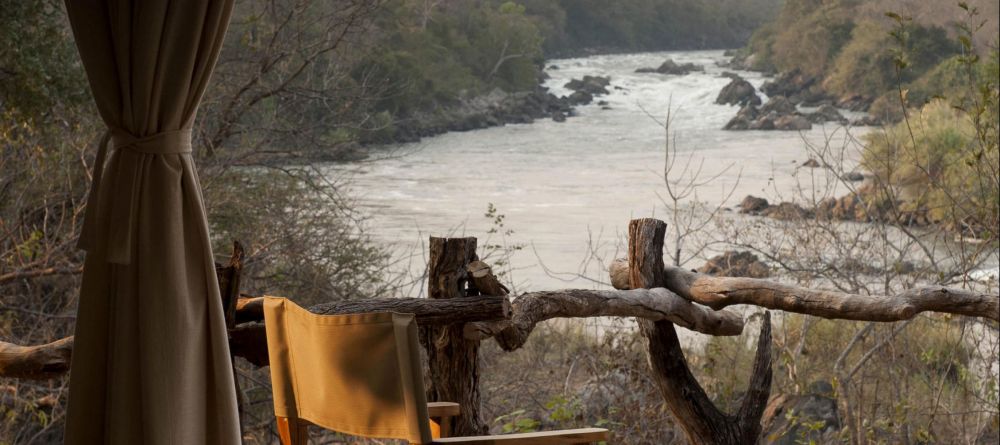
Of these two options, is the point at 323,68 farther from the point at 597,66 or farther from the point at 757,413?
the point at 597,66

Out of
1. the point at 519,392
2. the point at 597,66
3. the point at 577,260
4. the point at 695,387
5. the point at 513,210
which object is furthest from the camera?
the point at 597,66

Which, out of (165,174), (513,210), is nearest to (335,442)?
(165,174)

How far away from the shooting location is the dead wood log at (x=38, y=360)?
6.11ft

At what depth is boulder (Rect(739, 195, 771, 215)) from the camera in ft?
23.0

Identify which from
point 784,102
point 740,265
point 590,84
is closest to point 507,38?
point 590,84

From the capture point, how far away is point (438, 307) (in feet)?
6.07

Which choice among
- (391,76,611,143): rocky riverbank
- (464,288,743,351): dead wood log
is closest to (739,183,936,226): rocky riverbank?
(464,288,743,351): dead wood log

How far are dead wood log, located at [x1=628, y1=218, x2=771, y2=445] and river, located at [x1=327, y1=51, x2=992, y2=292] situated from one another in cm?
616

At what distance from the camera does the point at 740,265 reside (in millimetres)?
5422

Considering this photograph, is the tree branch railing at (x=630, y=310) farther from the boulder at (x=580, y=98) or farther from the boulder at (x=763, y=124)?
the boulder at (x=763, y=124)

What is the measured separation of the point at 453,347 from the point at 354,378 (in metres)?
0.34

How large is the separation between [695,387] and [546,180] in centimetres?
876

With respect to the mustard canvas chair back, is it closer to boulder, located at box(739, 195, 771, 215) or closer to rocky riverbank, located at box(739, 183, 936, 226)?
rocky riverbank, located at box(739, 183, 936, 226)

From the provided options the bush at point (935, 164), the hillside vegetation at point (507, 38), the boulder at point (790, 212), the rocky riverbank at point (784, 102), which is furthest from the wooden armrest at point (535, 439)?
the rocky riverbank at point (784, 102)
